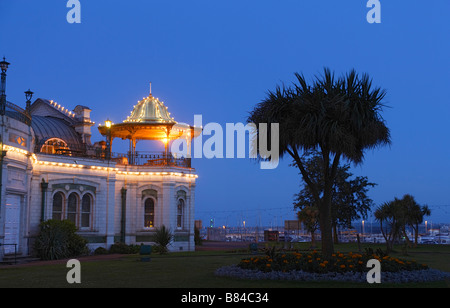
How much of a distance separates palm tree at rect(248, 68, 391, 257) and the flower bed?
121 centimetres

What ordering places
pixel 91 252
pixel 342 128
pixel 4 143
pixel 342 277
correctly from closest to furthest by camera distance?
pixel 342 277, pixel 342 128, pixel 4 143, pixel 91 252

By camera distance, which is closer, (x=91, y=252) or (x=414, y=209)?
(x=91, y=252)

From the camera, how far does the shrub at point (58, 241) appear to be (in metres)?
28.7

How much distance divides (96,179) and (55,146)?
3407mm

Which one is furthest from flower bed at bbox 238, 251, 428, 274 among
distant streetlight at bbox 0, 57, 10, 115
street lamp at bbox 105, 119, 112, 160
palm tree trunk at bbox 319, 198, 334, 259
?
street lamp at bbox 105, 119, 112, 160

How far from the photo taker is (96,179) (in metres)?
34.2

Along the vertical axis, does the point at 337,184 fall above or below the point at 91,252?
above

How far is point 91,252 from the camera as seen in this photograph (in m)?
33.0

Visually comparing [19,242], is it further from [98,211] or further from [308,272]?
[308,272]

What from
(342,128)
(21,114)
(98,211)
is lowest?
(98,211)
